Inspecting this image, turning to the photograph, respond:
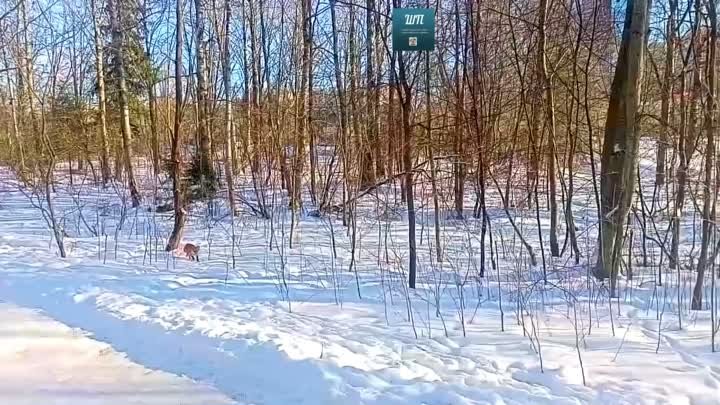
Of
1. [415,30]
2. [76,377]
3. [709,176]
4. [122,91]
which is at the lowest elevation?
[76,377]

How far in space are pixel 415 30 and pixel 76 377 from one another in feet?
11.5

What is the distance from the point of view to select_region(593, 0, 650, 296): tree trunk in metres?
4.43

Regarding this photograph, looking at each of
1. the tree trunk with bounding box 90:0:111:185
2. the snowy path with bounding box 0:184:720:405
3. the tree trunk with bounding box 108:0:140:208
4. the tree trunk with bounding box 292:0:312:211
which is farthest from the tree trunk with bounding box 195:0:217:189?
the snowy path with bounding box 0:184:720:405

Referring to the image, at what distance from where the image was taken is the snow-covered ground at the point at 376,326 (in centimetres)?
280

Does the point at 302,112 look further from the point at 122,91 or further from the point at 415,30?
the point at 122,91

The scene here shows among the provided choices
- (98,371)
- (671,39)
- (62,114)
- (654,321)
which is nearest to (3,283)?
(98,371)

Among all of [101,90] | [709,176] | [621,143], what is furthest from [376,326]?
[101,90]

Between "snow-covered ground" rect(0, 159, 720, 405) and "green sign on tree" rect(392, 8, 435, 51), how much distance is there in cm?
217

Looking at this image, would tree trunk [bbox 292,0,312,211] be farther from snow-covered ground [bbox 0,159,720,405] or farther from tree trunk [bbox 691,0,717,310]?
tree trunk [bbox 691,0,717,310]

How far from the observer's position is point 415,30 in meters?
4.30

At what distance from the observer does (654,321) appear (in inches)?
157

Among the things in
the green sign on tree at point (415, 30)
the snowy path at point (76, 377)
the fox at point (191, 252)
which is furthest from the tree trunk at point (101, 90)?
the snowy path at point (76, 377)

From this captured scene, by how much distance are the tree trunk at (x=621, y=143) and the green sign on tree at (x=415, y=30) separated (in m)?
1.76

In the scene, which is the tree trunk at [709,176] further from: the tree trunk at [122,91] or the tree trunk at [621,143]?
the tree trunk at [122,91]
